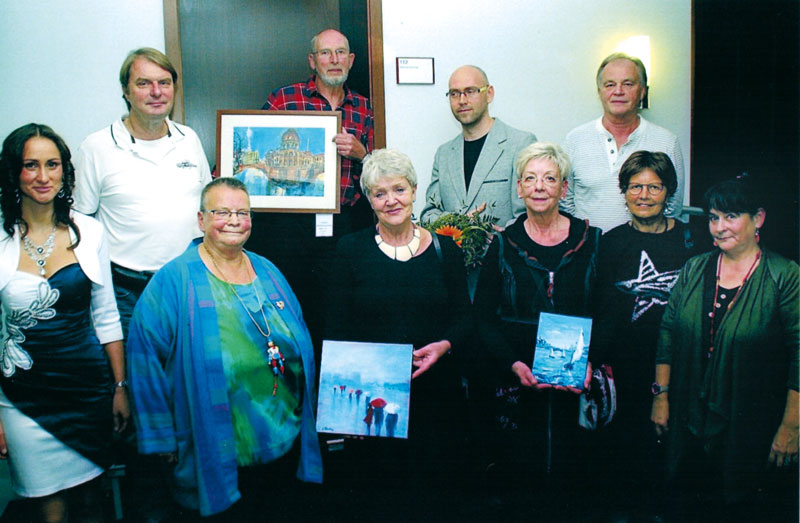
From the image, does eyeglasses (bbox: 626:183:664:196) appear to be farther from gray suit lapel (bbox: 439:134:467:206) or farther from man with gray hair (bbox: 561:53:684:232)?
gray suit lapel (bbox: 439:134:467:206)

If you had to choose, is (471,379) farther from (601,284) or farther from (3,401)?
(3,401)

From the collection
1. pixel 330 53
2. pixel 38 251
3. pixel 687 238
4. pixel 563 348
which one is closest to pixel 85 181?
pixel 38 251

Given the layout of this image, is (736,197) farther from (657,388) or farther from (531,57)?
(531,57)

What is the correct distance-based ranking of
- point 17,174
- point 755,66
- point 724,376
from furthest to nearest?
1. point 755,66
2. point 724,376
3. point 17,174

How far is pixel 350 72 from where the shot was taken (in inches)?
92.7

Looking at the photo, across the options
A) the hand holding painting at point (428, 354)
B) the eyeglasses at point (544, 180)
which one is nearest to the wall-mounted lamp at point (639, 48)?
the eyeglasses at point (544, 180)

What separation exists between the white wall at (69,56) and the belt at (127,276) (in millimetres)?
526

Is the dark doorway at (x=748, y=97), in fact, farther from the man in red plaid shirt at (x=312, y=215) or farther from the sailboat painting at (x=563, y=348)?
the man in red plaid shirt at (x=312, y=215)

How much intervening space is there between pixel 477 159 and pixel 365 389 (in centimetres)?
104

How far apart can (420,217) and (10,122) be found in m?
1.58

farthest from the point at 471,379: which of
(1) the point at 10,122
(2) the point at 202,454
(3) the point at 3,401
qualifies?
(1) the point at 10,122

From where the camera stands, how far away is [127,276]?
197cm

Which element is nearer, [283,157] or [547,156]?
[547,156]

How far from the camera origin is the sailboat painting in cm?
202
